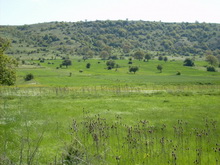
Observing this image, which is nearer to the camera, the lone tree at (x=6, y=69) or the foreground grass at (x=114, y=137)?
the foreground grass at (x=114, y=137)

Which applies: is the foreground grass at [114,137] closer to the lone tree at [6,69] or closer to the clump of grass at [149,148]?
the clump of grass at [149,148]

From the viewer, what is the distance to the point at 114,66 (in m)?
170

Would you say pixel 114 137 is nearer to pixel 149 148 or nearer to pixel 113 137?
pixel 113 137

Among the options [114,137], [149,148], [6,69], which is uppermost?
[6,69]

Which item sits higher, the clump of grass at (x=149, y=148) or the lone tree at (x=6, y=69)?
the lone tree at (x=6, y=69)

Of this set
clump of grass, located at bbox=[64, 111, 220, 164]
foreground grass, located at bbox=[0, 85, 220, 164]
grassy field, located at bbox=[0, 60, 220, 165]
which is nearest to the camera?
grassy field, located at bbox=[0, 60, 220, 165]

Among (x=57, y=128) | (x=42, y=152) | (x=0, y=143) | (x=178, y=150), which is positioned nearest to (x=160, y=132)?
(x=178, y=150)

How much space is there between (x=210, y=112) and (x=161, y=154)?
63.9 ft

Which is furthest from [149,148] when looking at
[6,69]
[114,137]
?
[6,69]

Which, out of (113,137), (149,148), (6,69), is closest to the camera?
(149,148)

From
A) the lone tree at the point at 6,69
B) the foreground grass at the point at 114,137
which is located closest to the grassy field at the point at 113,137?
the foreground grass at the point at 114,137

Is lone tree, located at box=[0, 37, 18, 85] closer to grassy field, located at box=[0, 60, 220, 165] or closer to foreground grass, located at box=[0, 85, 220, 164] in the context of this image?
foreground grass, located at box=[0, 85, 220, 164]

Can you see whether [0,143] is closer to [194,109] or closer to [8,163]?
[8,163]

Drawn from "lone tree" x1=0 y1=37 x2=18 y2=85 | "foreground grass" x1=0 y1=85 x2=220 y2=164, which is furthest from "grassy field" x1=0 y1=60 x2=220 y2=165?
"lone tree" x1=0 y1=37 x2=18 y2=85
